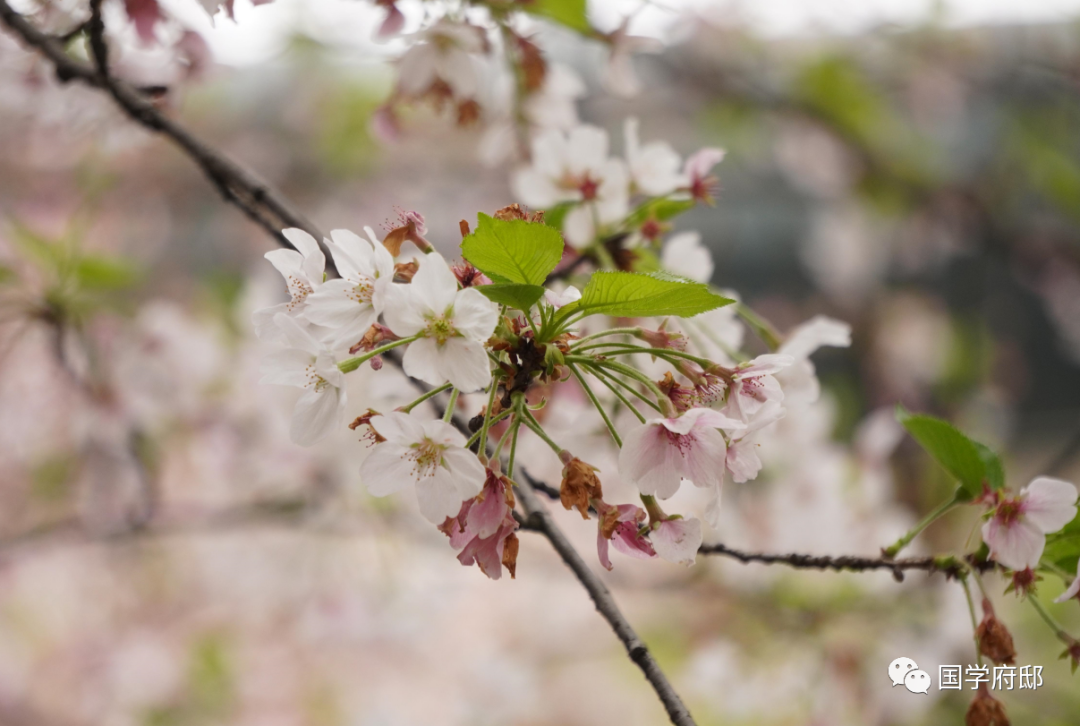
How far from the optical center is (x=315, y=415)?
1.69 feet

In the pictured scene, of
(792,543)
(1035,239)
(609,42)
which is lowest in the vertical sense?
(792,543)

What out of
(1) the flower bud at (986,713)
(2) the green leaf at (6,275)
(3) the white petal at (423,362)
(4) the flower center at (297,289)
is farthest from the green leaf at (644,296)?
(2) the green leaf at (6,275)

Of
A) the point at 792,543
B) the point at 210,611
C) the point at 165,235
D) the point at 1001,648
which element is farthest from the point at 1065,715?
the point at 165,235

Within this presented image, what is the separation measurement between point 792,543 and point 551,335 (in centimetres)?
148

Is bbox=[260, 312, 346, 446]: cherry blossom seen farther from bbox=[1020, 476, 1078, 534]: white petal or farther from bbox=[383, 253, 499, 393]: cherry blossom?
bbox=[1020, 476, 1078, 534]: white petal

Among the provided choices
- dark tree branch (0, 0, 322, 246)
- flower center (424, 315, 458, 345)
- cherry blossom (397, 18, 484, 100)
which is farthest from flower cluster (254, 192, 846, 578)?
cherry blossom (397, 18, 484, 100)

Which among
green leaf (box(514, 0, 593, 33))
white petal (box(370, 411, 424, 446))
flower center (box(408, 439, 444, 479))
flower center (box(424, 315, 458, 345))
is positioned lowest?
flower center (box(408, 439, 444, 479))

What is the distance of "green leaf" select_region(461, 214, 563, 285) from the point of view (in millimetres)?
476

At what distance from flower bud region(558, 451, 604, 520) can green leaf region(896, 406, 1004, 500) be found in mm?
290

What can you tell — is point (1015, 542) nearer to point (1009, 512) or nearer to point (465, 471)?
point (1009, 512)

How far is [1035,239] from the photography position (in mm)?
2855

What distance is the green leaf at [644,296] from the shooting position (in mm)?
495

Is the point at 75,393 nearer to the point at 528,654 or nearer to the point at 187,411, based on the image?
the point at 187,411

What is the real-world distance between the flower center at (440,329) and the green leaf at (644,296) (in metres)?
0.09
